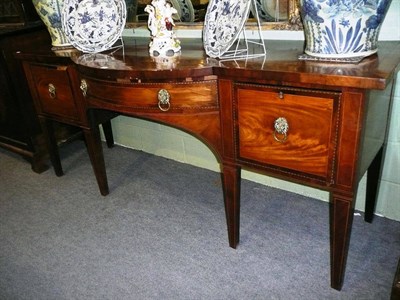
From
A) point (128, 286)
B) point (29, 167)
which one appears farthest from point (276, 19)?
point (29, 167)

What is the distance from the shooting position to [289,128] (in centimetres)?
93

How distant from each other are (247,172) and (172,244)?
1.85 ft

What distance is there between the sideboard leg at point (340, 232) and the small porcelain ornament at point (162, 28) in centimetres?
73

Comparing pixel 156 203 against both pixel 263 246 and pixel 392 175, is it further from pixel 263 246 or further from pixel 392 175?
pixel 392 175

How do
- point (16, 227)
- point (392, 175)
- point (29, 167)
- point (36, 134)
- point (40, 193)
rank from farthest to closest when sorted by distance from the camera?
point (29, 167), point (36, 134), point (40, 193), point (16, 227), point (392, 175)

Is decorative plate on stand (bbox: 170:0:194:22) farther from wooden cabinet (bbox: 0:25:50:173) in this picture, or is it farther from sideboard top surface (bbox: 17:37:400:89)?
wooden cabinet (bbox: 0:25:50:173)

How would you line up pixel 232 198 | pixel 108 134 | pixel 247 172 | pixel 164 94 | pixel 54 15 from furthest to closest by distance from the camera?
pixel 108 134 < pixel 247 172 < pixel 54 15 < pixel 232 198 < pixel 164 94

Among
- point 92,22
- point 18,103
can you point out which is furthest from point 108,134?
point 92,22

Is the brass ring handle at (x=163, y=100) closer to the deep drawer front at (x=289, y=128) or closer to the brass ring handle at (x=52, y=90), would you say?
the deep drawer front at (x=289, y=128)

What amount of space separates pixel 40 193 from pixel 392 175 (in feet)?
5.25

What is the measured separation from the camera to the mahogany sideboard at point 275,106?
0.84 m

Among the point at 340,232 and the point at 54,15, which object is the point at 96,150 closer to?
the point at 54,15

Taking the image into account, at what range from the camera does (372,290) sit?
108cm

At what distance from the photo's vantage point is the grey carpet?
1.16 meters
